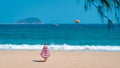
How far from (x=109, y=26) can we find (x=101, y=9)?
19cm

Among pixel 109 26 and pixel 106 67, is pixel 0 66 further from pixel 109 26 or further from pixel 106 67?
pixel 109 26

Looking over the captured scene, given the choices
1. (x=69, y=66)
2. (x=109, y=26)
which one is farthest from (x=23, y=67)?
(x=109, y=26)

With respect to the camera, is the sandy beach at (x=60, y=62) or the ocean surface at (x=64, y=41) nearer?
the sandy beach at (x=60, y=62)

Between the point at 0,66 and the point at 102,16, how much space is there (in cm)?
1002

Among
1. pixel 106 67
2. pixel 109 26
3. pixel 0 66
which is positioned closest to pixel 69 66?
pixel 106 67

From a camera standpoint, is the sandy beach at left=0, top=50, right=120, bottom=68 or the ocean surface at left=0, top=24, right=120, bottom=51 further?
the ocean surface at left=0, top=24, right=120, bottom=51

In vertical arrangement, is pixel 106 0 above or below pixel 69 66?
above

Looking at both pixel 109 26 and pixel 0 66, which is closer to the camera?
Answer: pixel 109 26

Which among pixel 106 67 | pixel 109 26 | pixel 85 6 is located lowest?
pixel 106 67

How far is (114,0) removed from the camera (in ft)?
9.70

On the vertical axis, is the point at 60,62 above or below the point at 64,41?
above

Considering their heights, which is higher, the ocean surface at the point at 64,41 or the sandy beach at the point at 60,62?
the sandy beach at the point at 60,62

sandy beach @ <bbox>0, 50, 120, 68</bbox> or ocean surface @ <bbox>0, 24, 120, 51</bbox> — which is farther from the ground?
sandy beach @ <bbox>0, 50, 120, 68</bbox>

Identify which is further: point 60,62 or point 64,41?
point 64,41
